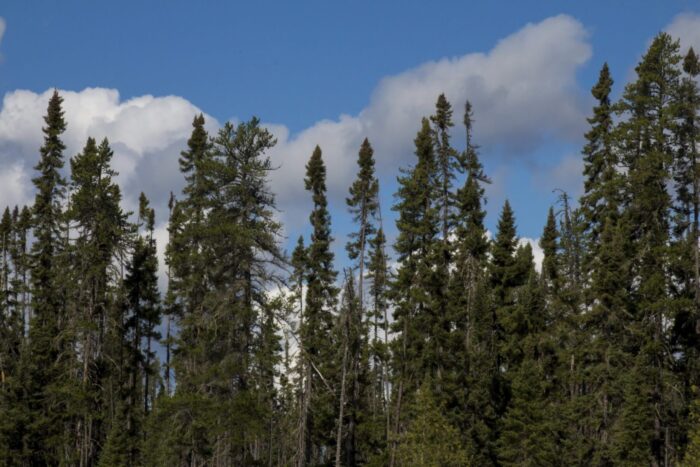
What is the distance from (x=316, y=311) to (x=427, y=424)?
19.1 m

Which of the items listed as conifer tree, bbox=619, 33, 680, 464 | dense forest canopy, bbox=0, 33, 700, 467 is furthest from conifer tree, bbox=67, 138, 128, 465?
conifer tree, bbox=619, 33, 680, 464

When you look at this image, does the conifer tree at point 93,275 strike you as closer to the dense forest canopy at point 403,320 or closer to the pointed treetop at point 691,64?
the dense forest canopy at point 403,320

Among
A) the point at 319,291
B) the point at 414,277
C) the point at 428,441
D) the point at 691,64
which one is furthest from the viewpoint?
the point at 319,291

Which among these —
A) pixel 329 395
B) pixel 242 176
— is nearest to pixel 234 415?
pixel 242 176

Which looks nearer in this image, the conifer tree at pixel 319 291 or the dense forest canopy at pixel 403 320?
the dense forest canopy at pixel 403 320

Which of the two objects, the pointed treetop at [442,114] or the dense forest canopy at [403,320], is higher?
the pointed treetop at [442,114]

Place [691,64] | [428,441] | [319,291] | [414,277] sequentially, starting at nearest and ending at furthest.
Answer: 1. [428,441]
2. [691,64]
3. [414,277]
4. [319,291]

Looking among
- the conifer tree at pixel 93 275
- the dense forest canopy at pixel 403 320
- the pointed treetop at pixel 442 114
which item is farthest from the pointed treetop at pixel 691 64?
the conifer tree at pixel 93 275

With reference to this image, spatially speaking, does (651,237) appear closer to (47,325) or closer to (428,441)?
(428,441)

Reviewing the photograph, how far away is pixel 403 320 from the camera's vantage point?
152 ft

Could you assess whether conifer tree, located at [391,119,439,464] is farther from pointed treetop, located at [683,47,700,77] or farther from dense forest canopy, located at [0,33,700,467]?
pointed treetop, located at [683,47,700,77]

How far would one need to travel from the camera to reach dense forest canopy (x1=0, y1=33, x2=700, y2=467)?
3095 cm

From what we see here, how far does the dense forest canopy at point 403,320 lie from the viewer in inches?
1219

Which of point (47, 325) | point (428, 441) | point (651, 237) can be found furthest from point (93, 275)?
point (651, 237)
